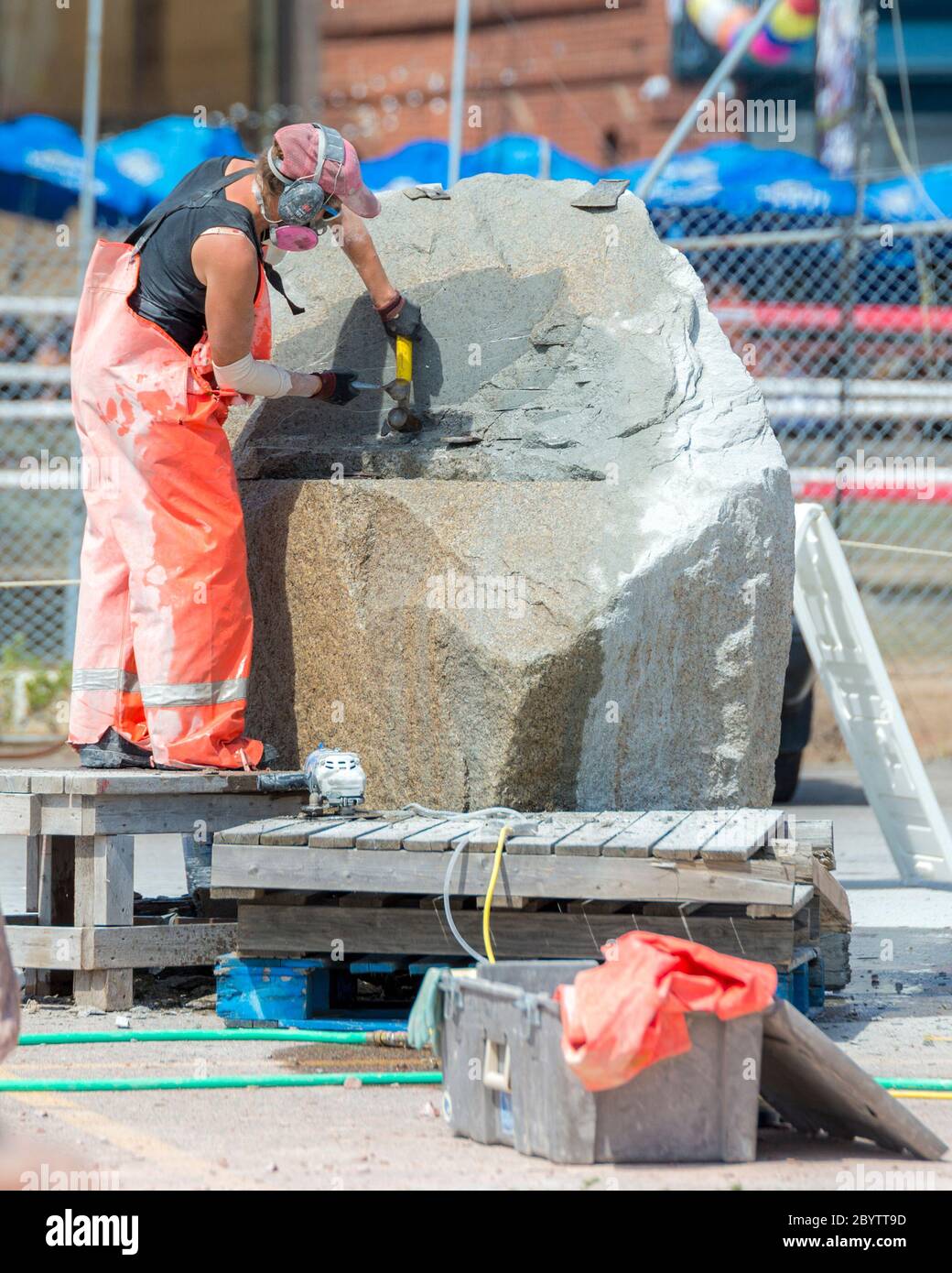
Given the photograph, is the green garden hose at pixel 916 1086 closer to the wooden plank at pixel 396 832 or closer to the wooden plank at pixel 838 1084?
the wooden plank at pixel 838 1084

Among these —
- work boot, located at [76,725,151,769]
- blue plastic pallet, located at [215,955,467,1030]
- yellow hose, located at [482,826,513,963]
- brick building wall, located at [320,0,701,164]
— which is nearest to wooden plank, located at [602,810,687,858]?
yellow hose, located at [482,826,513,963]

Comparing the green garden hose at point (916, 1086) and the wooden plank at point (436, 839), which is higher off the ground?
the wooden plank at point (436, 839)

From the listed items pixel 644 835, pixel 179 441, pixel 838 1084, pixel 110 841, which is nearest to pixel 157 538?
pixel 179 441

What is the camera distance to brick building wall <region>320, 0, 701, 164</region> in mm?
15047

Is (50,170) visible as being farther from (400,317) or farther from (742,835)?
(742,835)

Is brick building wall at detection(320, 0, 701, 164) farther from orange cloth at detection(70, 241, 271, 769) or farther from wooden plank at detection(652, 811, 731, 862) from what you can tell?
wooden plank at detection(652, 811, 731, 862)

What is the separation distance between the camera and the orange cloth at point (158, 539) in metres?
5.27

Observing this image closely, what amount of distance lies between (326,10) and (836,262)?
21.8ft

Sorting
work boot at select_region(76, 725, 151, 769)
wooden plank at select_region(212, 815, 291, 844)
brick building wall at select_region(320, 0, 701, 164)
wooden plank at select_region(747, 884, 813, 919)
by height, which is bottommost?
wooden plank at select_region(747, 884, 813, 919)

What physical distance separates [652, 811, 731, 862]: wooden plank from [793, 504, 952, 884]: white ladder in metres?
2.03

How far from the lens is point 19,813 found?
16.4 feet

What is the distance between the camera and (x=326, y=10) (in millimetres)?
15914

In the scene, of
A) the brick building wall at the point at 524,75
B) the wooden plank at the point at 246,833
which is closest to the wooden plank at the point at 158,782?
the wooden plank at the point at 246,833
